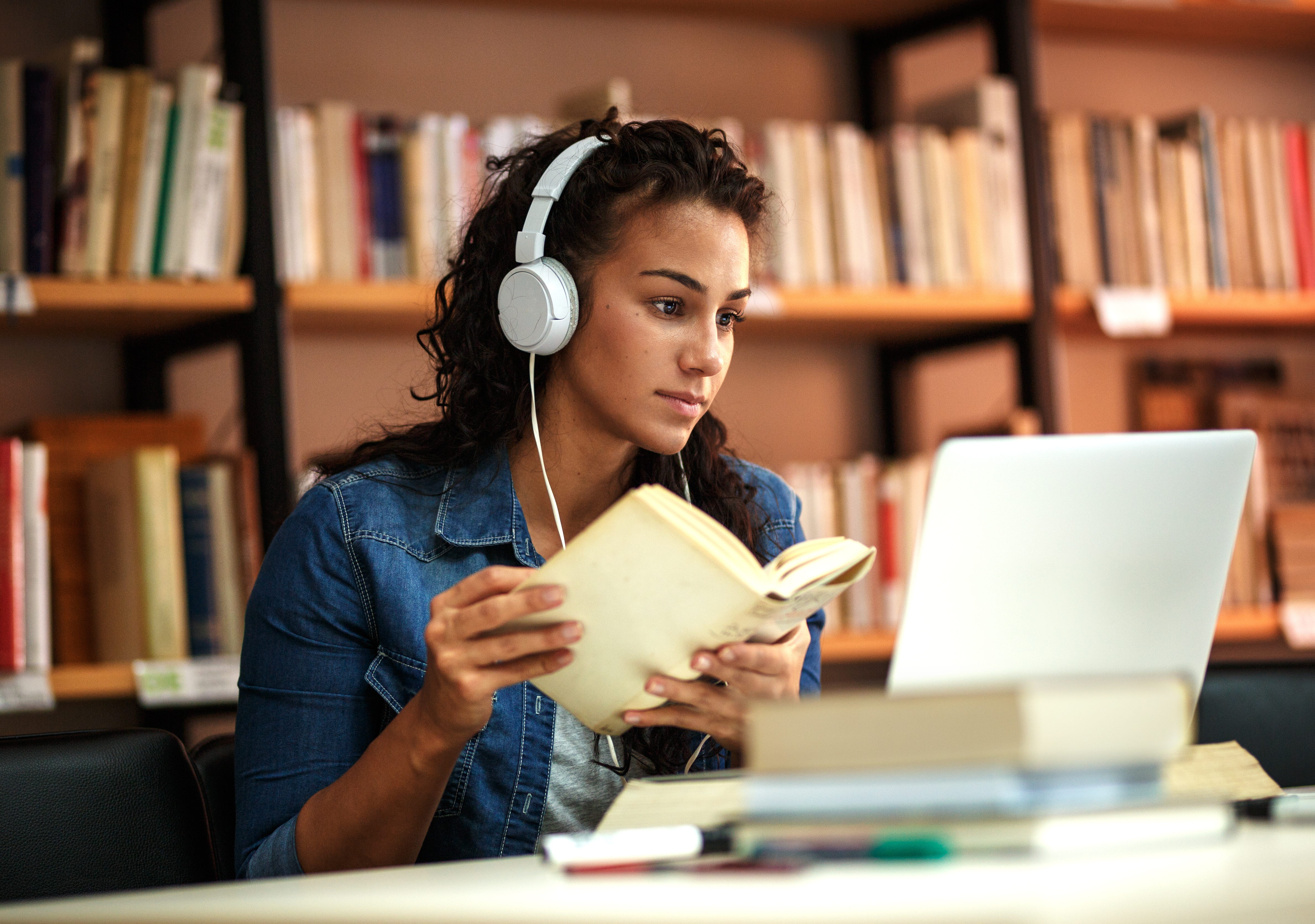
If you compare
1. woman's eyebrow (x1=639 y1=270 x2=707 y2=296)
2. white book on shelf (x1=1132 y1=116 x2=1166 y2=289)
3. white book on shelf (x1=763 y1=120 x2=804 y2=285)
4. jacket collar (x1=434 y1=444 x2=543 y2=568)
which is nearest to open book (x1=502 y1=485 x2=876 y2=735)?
jacket collar (x1=434 y1=444 x2=543 y2=568)

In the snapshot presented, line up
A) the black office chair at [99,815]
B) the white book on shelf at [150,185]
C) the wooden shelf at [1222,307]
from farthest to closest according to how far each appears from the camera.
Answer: the wooden shelf at [1222,307] → the white book on shelf at [150,185] → the black office chair at [99,815]

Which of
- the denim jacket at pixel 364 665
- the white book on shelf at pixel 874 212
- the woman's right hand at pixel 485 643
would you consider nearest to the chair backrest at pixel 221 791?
the denim jacket at pixel 364 665

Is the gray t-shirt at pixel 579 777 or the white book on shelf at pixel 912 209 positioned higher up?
the white book on shelf at pixel 912 209

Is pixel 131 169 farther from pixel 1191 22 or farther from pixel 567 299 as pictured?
pixel 1191 22

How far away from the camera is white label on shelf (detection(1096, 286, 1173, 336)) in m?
2.24

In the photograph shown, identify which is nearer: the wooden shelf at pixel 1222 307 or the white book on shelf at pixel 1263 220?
the wooden shelf at pixel 1222 307

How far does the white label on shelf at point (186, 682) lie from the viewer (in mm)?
1723

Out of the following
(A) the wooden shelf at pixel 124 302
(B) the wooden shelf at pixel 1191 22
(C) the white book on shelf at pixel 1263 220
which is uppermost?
(B) the wooden shelf at pixel 1191 22

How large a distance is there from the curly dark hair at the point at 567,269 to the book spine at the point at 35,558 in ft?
1.83

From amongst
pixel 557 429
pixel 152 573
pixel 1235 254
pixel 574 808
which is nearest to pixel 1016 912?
pixel 574 808

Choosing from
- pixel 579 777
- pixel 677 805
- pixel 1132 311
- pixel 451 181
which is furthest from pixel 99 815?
pixel 1132 311

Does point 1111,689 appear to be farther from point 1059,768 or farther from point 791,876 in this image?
point 791,876

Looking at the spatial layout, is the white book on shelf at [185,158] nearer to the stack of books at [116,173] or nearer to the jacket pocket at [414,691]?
the stack of books at [116,173]

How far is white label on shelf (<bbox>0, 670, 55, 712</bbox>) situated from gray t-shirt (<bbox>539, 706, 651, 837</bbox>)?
81 cm
